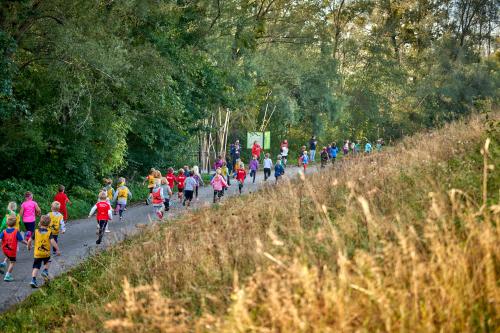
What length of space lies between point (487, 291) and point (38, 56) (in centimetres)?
1906

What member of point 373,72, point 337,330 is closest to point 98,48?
point 337,330

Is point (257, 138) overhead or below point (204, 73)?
below

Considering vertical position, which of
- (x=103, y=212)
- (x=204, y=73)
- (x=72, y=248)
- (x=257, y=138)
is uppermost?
(x=204, y=73)

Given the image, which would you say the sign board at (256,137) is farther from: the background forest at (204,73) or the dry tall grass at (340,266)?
the dry tall grass at (340,266)

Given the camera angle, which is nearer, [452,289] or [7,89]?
[452,289]

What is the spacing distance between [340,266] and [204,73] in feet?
89.2

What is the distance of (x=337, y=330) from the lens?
430cm

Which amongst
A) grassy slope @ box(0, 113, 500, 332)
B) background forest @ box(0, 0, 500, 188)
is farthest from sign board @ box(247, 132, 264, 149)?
grassy slope @ box(0, 113, 500, 332)

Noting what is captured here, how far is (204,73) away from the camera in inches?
1225

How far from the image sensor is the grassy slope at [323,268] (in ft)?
14.4

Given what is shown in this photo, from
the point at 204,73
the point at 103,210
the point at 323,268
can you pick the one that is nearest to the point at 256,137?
the point at 204,73

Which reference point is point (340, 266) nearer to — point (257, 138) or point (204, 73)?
point (204, 73)

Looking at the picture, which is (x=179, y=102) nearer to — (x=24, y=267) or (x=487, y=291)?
(x=24, y=267)

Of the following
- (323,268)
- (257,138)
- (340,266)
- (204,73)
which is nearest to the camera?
(340,266)
